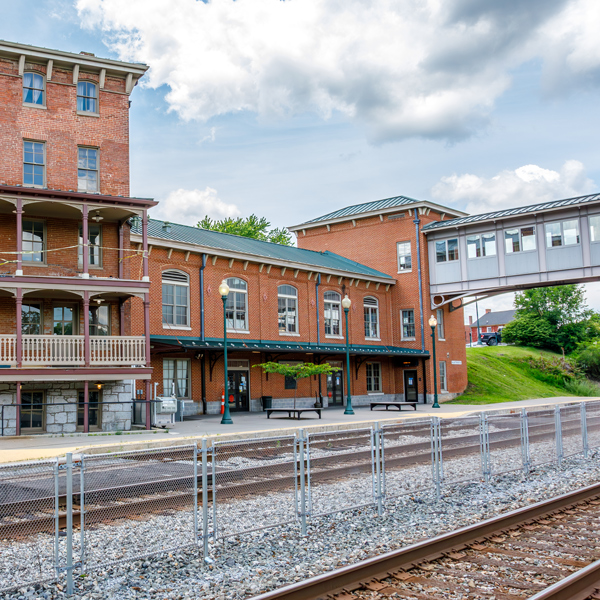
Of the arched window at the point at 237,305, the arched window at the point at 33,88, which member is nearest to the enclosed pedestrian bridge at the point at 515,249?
the arched window at the point at 237,305

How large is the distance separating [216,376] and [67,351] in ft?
27.4

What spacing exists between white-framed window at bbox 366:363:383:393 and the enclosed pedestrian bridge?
5676mm

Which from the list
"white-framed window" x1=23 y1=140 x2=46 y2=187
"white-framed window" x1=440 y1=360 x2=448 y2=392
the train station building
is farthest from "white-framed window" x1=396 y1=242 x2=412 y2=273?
"white-framed window" x1=23 y1=140 x2=46 y2=187

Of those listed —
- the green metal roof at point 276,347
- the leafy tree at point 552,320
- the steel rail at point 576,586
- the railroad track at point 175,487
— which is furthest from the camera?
the leafy tree at point 552,320

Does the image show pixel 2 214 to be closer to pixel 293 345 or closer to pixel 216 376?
pixel 216 376

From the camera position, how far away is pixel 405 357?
129ft

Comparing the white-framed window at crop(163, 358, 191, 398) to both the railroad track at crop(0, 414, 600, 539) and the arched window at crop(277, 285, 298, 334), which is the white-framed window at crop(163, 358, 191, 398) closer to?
the arched window at crop(277, 285, 298, 334)

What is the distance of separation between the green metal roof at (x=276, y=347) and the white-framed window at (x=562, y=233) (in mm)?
9641

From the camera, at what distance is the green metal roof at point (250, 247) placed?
30.1 m

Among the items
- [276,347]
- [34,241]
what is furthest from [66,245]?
[276,347]

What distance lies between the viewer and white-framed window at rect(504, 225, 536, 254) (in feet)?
120

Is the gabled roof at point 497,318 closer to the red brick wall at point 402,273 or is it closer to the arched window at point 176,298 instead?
the red brick wall at point 402,273

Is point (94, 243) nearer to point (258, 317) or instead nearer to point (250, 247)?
point (258, 317)

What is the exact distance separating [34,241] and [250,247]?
12.9m
